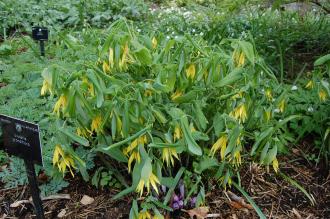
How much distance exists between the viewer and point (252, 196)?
75.5 inches

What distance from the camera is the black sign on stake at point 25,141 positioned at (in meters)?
1.45

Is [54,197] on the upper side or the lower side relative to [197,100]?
lower

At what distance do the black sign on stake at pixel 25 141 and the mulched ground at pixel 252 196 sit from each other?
270mm

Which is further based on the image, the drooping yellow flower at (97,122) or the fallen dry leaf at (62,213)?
the fallen dry leaf at (62,213)

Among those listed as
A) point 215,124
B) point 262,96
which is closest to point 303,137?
point 262,96

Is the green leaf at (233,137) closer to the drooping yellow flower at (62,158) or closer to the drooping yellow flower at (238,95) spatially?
the drooping yellow flower at (238,95)

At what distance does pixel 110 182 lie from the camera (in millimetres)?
1854

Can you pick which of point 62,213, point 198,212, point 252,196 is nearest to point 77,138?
point 62,213

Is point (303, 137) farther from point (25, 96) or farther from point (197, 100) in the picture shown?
point (25, 96)

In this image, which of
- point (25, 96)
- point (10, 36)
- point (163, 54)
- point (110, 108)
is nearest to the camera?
point (110, 108)

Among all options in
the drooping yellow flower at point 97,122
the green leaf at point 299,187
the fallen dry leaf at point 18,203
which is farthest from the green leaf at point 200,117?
the fallen dry leaf at point 18,203

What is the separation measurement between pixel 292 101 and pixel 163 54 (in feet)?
2.76

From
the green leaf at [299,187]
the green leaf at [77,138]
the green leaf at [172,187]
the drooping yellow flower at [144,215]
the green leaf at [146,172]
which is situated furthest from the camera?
the green leaf at [299,187]

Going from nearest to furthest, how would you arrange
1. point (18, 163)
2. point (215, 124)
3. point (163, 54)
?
point (215, 124) < point (163, 54) < point (18, 163)
